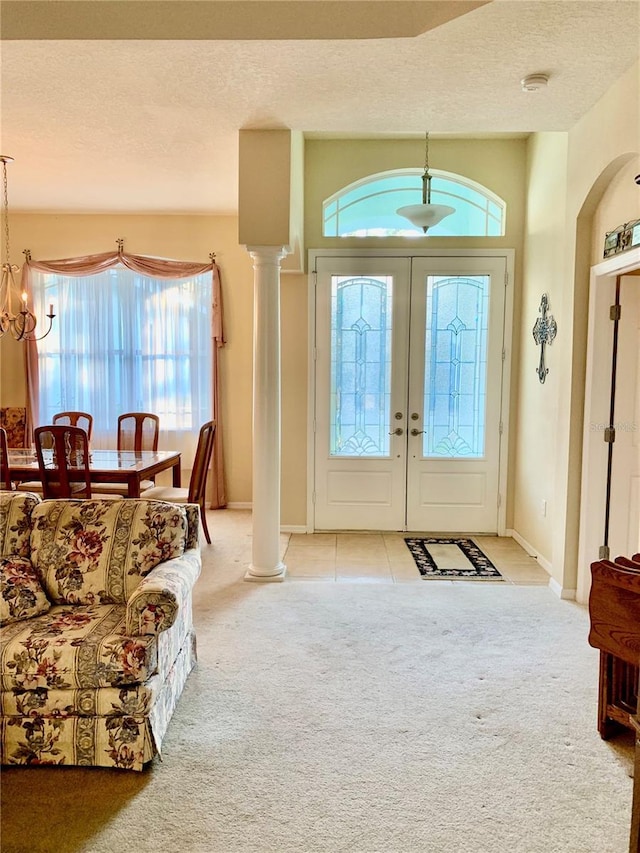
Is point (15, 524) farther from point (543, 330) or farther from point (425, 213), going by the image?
point (543, 330)

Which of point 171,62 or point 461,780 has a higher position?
point 171,62

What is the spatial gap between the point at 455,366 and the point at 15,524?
3.66 metres

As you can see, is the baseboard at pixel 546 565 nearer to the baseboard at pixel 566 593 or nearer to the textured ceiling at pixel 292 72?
the baseboard at pixel 566 593

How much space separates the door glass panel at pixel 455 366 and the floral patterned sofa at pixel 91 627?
290cm

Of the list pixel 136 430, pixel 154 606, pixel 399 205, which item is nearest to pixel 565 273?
pixel 399 205

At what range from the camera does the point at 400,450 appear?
16.5 ft

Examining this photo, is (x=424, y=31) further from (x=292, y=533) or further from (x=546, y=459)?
(x=292, y=533)

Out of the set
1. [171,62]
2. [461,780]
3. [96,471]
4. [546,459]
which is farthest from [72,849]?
[546,459]

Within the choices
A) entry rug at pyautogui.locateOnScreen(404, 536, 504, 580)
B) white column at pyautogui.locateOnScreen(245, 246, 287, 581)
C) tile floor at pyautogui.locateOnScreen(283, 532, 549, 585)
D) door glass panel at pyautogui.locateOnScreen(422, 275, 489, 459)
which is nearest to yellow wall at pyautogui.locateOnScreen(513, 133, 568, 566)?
tile floor at pyautogui.locateOnScreen(283, 532, 549, 585)

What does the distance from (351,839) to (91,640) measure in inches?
43.0

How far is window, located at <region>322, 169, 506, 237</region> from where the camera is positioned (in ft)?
16.1

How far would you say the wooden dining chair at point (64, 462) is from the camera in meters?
3.83

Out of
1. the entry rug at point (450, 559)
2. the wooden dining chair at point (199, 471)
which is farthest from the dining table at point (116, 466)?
the entry rug at point (450, 559)

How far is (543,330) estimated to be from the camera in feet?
14.2
